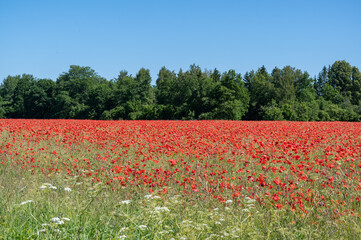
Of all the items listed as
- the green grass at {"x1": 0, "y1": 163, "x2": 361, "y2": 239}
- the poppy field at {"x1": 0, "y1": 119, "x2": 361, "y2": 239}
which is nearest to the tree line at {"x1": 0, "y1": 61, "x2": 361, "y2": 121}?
the poppy field at {"x1": 0, "y1": 119, "x2": 361, "y2": 239}

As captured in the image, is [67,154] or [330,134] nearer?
[67,154]

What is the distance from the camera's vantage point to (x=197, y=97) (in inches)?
2272

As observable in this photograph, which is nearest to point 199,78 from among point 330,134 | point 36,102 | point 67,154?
point 36,102

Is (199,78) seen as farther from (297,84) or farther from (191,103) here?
(297,84)

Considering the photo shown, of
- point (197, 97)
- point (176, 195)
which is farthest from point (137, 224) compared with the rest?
point (197, 97)

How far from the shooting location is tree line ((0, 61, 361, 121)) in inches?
2087

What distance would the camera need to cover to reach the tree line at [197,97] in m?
53.0

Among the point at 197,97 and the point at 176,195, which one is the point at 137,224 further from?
the point at 197,97

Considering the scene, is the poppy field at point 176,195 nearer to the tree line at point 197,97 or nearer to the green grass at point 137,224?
the green grass at point 137,224

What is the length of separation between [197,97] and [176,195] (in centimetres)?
5296

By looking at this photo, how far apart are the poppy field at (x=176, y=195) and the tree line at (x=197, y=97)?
132 ft

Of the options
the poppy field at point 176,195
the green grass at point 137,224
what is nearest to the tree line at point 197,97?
the poppy field at point 176,195

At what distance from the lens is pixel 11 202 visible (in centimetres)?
457

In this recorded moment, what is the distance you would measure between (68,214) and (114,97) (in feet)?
198
